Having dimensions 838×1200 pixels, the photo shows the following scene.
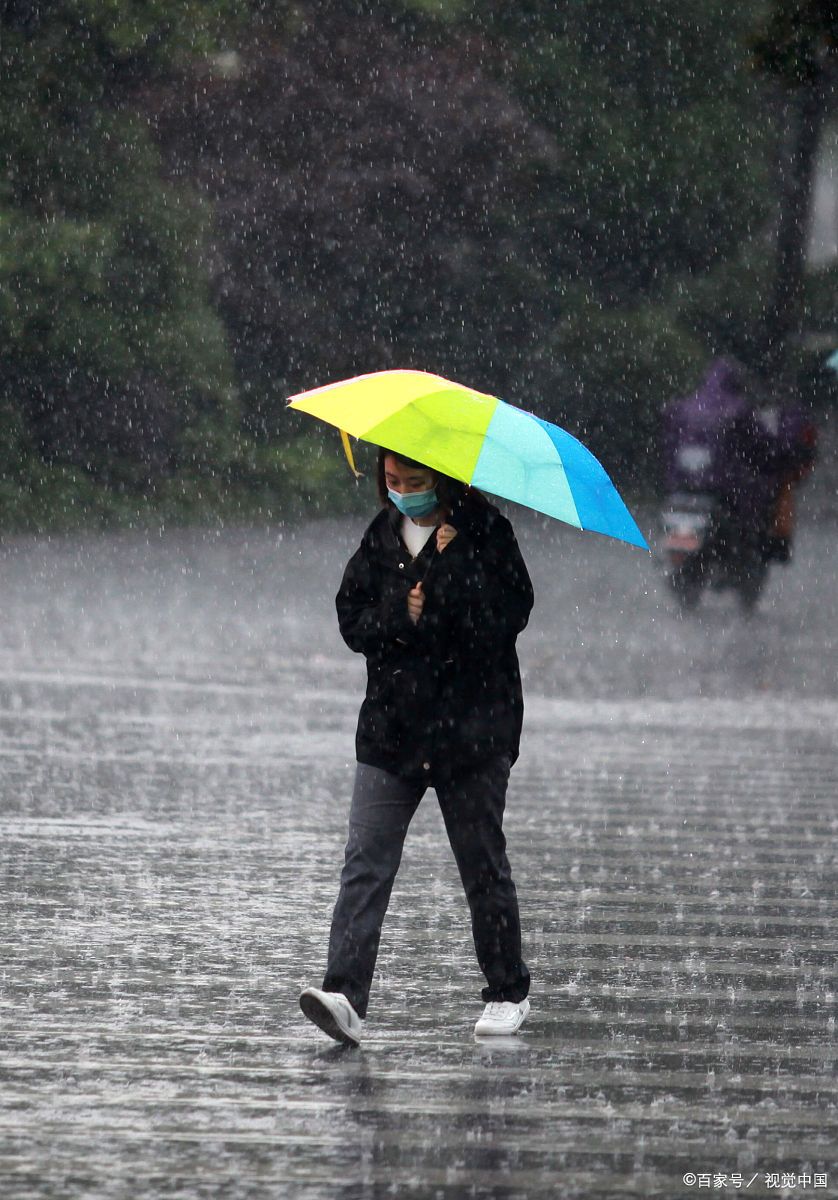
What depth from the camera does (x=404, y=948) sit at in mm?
7734

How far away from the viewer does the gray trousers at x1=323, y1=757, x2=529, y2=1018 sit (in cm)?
650

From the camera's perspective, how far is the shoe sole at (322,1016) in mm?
6238

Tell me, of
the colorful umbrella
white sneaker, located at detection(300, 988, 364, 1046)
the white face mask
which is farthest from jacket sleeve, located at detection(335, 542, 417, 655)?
white sneaker, located at detection(300, 988, 364, 1046)

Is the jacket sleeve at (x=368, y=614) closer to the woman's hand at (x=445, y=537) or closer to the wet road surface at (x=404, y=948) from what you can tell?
the woman's hand at (x=445, y=537)

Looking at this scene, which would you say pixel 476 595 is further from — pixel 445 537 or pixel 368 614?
pixel 368 614

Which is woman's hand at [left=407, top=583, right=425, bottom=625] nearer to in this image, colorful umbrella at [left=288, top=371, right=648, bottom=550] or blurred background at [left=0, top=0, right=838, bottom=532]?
colorful umbrella at [left=288, top=371, right=648, bottom=550]

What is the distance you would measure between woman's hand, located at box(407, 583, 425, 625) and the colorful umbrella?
0.31m

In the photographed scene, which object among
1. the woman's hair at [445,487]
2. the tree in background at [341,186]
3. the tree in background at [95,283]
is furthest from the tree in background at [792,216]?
the woman's hair at [445,487]

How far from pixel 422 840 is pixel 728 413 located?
16.0 meters

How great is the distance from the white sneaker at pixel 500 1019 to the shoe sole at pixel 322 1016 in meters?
0.41

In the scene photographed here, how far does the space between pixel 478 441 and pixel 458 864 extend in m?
1.12

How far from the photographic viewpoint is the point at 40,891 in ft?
28.0

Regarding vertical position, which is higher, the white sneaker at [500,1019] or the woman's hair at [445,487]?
the woman's hair at [445,487]

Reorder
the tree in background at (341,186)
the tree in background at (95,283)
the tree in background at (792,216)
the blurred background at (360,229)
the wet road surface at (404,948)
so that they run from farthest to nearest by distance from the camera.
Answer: the tree in background at (341,186)
the tree in background at (792,216)
the blurred background at (360,229)
the tree in background at (95,283)
the wet road surface at (404,948)
